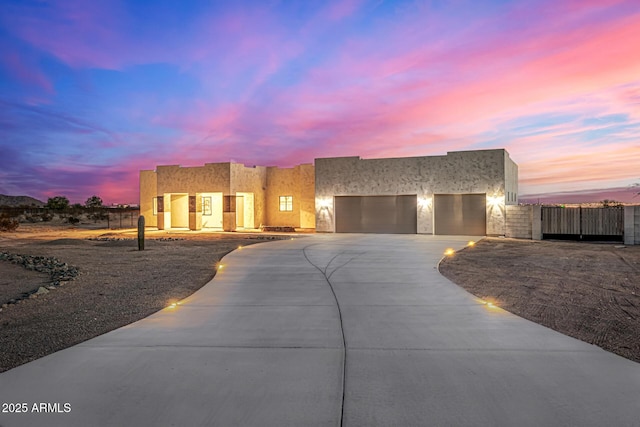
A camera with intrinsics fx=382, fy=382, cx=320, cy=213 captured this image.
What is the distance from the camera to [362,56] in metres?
16.4

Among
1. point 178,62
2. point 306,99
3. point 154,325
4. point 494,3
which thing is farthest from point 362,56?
point 154,325

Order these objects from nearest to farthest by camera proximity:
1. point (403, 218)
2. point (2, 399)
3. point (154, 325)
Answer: point (2, 399)
point (154, 325)
point (403, 218)

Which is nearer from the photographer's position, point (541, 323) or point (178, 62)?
point (541, 323)

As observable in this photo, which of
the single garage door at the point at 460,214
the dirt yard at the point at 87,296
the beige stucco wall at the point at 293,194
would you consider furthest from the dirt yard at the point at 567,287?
the beige stucco wall at the point at 293,194

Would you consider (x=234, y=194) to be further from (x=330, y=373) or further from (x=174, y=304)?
(x=330, y=373)

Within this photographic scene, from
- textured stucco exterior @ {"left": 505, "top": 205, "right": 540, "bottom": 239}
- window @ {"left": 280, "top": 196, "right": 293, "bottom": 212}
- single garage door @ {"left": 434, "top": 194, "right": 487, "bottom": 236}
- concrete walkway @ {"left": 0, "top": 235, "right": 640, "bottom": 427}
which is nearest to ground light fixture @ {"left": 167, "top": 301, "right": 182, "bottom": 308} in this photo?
concrete walkway @ {"left": 0, "top": 235, "right": 640, "bottom": 427}

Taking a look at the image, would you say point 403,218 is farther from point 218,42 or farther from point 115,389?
point 115,389

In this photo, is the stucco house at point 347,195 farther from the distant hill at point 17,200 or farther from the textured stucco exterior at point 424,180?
the distant hill at point 17,200

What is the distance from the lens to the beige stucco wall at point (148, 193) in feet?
106

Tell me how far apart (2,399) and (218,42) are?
16276 millimetres

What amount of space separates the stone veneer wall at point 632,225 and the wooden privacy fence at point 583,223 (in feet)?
0.79

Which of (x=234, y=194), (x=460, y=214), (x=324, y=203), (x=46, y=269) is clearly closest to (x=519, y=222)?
(x=460, y=214)

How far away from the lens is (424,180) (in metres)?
23.7

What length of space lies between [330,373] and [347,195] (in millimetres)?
22261
